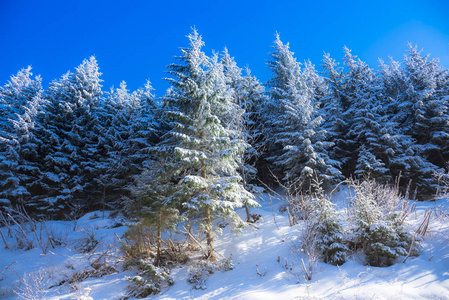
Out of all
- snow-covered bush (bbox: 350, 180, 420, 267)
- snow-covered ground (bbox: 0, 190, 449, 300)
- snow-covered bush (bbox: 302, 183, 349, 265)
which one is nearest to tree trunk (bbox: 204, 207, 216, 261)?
snow-covered ground (bbox: 0, 190, 449, 300)

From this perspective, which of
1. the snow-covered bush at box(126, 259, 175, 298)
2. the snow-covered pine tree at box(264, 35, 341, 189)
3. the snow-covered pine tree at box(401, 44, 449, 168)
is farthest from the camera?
the snow-covered pine tree at box(401, 44, 449, 168)

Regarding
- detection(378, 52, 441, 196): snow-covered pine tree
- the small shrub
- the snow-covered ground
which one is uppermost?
detection(378, 52, 441, 196): snow-covered pine tree

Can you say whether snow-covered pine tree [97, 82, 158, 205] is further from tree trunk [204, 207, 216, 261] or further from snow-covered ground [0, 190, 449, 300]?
tree trunk [204, 207, 216, 261]

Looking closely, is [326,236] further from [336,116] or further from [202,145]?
[336,116]

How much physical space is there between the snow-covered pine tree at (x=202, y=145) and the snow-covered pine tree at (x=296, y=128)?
16.2ft

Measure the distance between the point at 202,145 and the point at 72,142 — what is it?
13.6 metres

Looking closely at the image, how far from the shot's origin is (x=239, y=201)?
7.95 metres

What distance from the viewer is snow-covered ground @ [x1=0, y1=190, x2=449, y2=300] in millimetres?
5277

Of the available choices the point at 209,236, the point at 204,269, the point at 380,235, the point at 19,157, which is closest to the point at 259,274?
the point at 204,269

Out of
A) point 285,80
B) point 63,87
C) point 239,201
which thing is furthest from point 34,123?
point 285,80

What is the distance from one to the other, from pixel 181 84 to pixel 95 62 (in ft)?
53.7

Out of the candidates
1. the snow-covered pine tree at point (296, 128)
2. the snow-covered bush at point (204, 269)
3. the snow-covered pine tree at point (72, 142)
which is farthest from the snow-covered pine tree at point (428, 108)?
the snow-covered pine tree at point (72, 142)

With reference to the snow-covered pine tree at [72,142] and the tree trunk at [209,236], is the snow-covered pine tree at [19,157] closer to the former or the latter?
the snow-covered pine tree at [72,142]

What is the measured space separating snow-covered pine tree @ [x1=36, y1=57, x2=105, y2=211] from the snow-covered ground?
249 inches
